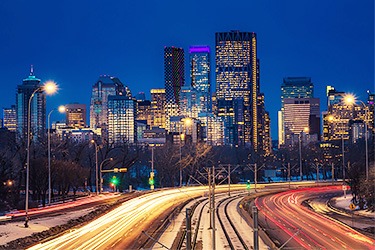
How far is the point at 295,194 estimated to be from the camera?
99.4 meters

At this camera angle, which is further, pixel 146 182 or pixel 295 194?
pixel 146 182

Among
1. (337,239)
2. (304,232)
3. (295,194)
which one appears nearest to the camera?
(337,239)

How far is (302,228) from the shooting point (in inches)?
2152

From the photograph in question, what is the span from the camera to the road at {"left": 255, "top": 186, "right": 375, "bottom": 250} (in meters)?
43.7

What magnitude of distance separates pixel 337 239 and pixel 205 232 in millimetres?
11115

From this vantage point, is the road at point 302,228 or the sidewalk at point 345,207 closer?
the road at point 302,228

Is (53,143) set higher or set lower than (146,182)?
higher

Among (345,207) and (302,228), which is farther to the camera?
(345,207)

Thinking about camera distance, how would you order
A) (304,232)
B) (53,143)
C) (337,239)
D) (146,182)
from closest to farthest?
1. (337,239)
2. (304,232)
3. (53,143)
4. (146,182)

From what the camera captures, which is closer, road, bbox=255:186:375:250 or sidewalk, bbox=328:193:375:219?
road, bbox=255:186:375:250

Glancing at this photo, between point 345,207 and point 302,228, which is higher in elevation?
point 302,228

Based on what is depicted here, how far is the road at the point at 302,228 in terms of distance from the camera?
4369 cm

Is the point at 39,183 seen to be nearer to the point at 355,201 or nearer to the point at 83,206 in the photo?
the point at 83,206

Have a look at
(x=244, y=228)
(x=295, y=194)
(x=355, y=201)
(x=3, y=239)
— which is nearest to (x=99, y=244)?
(x=3, y=239)
